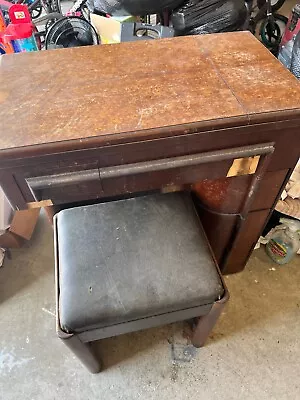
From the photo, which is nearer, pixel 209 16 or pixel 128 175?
pixel 128 175

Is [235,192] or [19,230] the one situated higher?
[235,192]

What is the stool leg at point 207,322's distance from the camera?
0.86m

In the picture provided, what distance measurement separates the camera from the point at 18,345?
47.8 inches

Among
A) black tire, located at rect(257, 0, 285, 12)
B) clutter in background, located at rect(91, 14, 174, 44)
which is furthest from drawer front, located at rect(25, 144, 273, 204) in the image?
black tire, located at rect(257, 0, 285, 12)

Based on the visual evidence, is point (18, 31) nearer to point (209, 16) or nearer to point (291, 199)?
point (209, 16)

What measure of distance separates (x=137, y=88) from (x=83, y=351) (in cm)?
75

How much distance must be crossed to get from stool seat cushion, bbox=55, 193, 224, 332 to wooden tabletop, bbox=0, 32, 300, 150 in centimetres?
37

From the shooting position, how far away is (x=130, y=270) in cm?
86

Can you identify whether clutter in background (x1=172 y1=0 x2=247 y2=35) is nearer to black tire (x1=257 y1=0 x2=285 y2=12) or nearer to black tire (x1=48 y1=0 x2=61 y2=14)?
black tire (x1=48 y1=0 x2=61 y2=14)

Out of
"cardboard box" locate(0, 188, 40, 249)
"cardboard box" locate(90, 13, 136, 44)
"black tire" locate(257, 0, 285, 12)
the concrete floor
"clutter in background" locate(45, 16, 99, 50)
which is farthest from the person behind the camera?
"black tire" locate(257, 0, 285, 12)

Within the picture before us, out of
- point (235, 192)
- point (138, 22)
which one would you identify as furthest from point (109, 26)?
point (235, 192)

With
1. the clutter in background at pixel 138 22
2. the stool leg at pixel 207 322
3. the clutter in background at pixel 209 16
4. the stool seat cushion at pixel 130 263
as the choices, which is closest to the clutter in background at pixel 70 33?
the clutter in background at pixel 138 22

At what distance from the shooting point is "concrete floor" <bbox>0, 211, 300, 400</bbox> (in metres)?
1.11

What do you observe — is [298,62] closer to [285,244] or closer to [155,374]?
[285,244]
